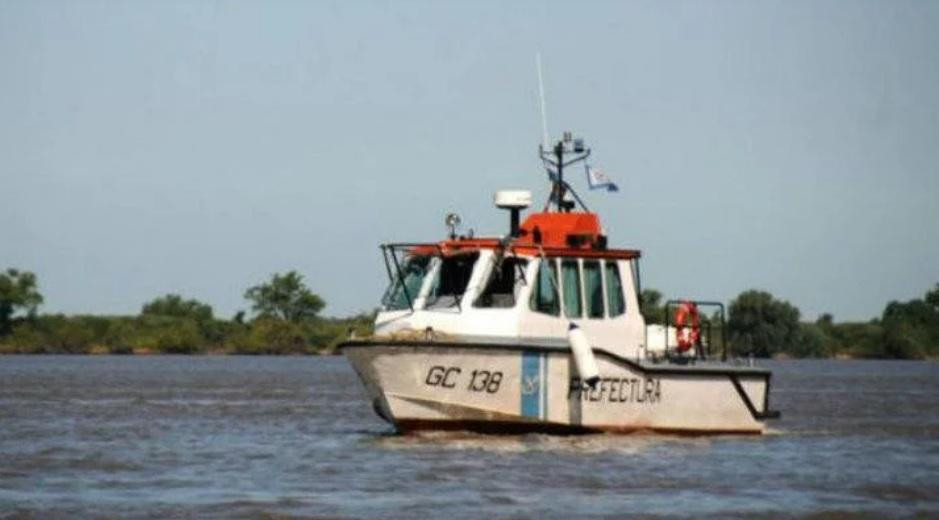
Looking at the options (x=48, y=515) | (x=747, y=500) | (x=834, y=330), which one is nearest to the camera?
(x=48, y=515)

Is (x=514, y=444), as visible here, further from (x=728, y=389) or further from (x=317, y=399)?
(x=317, y=399)

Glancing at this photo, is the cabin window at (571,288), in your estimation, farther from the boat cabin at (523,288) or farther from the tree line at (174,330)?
the tree line at (174,330)

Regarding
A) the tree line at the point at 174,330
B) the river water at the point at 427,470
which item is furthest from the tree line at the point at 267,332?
the river water at the point at 427,470

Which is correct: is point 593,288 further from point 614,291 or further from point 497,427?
point 497,427

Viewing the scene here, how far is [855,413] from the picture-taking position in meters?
49.6

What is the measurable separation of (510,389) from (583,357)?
1059mm

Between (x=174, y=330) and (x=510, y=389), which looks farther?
(x=174, y=330)

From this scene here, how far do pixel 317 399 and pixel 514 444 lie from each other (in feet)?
77.6

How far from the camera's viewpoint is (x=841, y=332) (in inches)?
5930

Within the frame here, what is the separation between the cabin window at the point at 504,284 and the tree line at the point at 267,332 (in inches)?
3684

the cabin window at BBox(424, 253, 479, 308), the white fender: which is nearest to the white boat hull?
the white fender

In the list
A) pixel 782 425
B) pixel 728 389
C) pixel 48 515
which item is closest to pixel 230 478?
pixel 48 515

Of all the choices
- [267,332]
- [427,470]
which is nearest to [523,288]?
[427,470]

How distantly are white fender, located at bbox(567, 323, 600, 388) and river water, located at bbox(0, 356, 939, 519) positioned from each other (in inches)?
35.9
